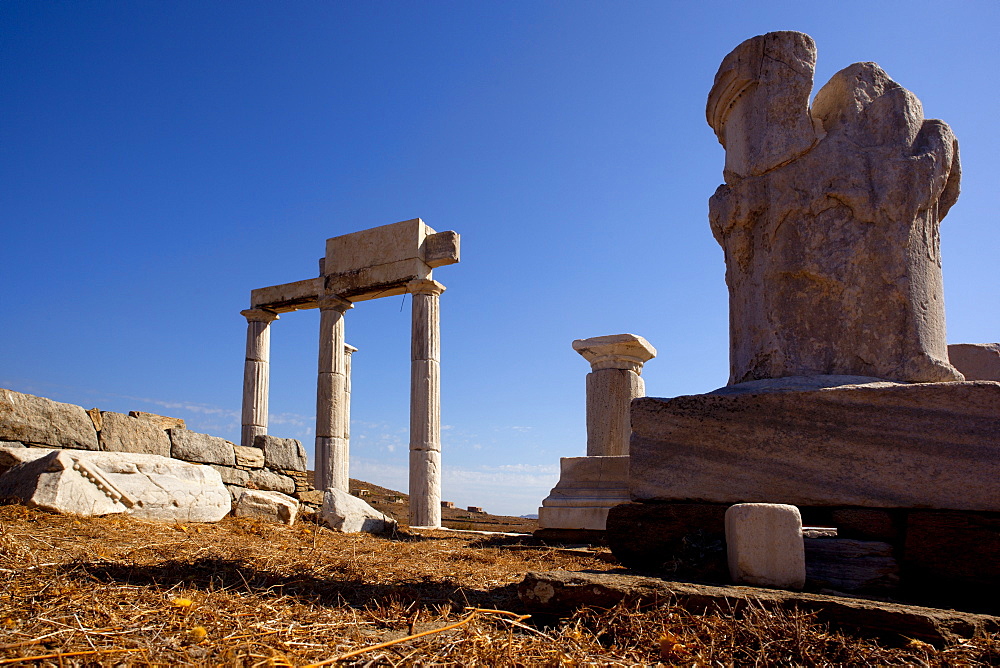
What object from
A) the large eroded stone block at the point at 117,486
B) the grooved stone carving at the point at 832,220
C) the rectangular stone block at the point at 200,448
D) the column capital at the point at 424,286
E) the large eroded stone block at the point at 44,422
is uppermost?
the column capital at the point at 424,286

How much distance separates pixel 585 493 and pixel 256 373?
948cm

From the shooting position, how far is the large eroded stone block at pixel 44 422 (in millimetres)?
7133

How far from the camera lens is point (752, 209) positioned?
4.25m

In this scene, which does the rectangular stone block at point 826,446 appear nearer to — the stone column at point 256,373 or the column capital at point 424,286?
the column capital at point 424,286

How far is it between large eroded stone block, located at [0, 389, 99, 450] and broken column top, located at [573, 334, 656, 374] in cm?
749

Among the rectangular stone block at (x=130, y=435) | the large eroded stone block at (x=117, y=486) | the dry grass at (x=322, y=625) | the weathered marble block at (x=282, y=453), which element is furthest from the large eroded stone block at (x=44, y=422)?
the weathered marble block at (x=282, y=453)

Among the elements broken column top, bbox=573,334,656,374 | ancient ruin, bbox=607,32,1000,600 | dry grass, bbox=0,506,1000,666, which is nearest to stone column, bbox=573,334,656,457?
broken column top, bbox=573,334,656,374

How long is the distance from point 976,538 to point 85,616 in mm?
3851

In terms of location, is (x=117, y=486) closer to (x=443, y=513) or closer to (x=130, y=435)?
(x=130, y=435)

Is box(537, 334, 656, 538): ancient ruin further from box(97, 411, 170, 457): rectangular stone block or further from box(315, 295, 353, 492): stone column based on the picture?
box(97, 411, 170, 457): rectangular stone block

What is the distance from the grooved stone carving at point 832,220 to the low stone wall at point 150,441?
7.13 meters

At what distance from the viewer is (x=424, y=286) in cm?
1345

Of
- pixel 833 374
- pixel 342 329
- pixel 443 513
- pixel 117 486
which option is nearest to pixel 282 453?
pixel 342 329

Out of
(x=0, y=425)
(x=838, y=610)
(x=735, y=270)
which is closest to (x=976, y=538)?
(x=838, y=610)
